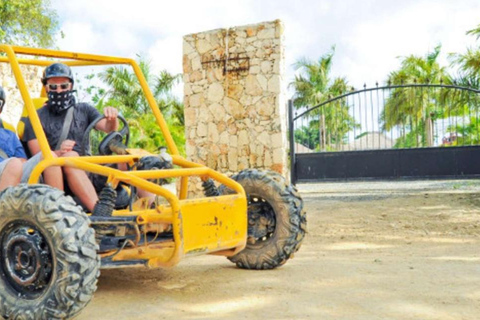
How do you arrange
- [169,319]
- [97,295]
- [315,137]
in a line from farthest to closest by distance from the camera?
[315,137], [97,295], [169,319]

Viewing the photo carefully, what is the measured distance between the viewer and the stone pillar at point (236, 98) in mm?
10820

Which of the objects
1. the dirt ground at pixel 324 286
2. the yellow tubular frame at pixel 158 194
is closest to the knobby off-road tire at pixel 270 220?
the dirt ground at pixel 324 286

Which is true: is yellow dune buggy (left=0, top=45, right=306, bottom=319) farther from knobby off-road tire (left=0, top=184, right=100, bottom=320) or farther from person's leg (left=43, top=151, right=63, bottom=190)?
person's leg (left=43, top=151, right=63, bottom=190)

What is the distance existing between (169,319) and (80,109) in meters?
1.83

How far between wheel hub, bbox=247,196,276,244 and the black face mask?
146cm

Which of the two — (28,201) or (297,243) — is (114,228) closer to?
(28,201)

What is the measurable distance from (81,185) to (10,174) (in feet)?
1.47

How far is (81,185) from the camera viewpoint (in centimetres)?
405

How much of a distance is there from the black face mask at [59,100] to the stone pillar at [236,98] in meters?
6.47

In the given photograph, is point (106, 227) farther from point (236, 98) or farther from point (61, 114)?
point (236, 98)

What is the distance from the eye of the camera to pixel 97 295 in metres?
4.24

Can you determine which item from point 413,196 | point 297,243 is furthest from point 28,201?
point 413,196

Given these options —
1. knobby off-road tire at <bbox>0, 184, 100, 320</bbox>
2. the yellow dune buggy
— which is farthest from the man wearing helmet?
knobby off-road tire at <bbox>0, 184, 100, 320</bbox>

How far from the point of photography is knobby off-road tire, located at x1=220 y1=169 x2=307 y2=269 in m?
4.66
